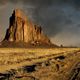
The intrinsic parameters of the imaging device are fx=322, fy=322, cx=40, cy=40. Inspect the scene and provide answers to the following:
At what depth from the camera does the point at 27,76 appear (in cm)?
3042

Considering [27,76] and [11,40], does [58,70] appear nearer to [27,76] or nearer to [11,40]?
[27,76]

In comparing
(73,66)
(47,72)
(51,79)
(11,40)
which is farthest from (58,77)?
(11,40)

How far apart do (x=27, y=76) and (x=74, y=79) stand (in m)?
4.46

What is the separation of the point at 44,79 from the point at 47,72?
15.0 feet

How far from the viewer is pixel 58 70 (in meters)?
36.3

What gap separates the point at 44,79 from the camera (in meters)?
29.7

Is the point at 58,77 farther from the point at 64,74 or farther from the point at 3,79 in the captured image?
the point at 3,79

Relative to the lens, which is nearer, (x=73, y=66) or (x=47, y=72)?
(x=47, y=72)

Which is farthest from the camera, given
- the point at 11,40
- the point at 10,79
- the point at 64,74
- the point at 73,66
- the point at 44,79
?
the point at 11,40

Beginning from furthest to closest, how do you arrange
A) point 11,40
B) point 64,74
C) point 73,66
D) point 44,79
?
1. point 11,40
2. point 73,66
3. point 64,74
4. point 44,79

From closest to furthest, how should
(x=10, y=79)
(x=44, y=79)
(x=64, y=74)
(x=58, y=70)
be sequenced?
(x=10, y=79)
(x=44, y=79)
(x=64, y=74)
(x=58, y=70)

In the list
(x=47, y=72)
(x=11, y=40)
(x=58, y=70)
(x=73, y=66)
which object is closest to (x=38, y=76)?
(x=47, y=72)

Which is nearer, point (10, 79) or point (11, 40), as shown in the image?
point (10, 79)

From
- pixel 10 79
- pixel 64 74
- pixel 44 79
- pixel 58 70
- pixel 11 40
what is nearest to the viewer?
pixel 10 79
